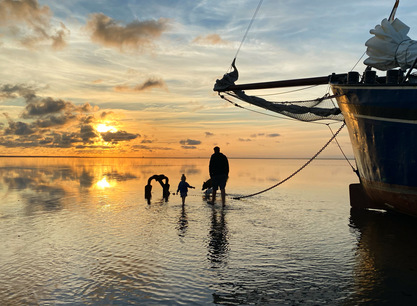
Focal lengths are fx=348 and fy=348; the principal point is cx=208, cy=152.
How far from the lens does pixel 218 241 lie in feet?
27.1

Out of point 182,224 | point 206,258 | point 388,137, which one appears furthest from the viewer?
point 388,137

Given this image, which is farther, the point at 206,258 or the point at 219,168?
the point at 219,168

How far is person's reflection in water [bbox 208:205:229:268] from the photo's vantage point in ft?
22.3

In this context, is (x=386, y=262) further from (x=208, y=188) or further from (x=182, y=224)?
(x=208, y=188)

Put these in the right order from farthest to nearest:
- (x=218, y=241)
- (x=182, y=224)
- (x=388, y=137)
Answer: (x=388, y=137) < (x=182, y=224) < (x=218, y=241)

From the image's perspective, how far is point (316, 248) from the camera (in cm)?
768

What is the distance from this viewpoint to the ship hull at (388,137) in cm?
1019

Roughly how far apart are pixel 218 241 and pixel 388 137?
6.41 meters

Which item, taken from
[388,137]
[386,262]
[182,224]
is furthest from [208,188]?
[386,262]

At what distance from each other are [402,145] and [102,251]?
29.2ft

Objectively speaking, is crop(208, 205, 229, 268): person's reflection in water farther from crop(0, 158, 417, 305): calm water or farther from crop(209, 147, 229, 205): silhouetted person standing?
crop(209, 147, 229, 205): silhouetted person standing

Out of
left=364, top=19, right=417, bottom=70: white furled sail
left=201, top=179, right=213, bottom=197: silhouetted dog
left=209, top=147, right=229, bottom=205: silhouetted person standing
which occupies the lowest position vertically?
left=201, top=179, right=213, bottom=197: silhouetted dog

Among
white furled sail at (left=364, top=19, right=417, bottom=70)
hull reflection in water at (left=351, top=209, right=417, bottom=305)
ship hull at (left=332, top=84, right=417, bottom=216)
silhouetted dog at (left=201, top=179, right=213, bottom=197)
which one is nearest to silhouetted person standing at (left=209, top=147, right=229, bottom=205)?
silhouetted dog at (left=201, top=179, right=213, bottom=197)

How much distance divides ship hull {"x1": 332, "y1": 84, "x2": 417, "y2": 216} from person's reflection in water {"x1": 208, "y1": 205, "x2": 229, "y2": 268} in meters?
5.43
